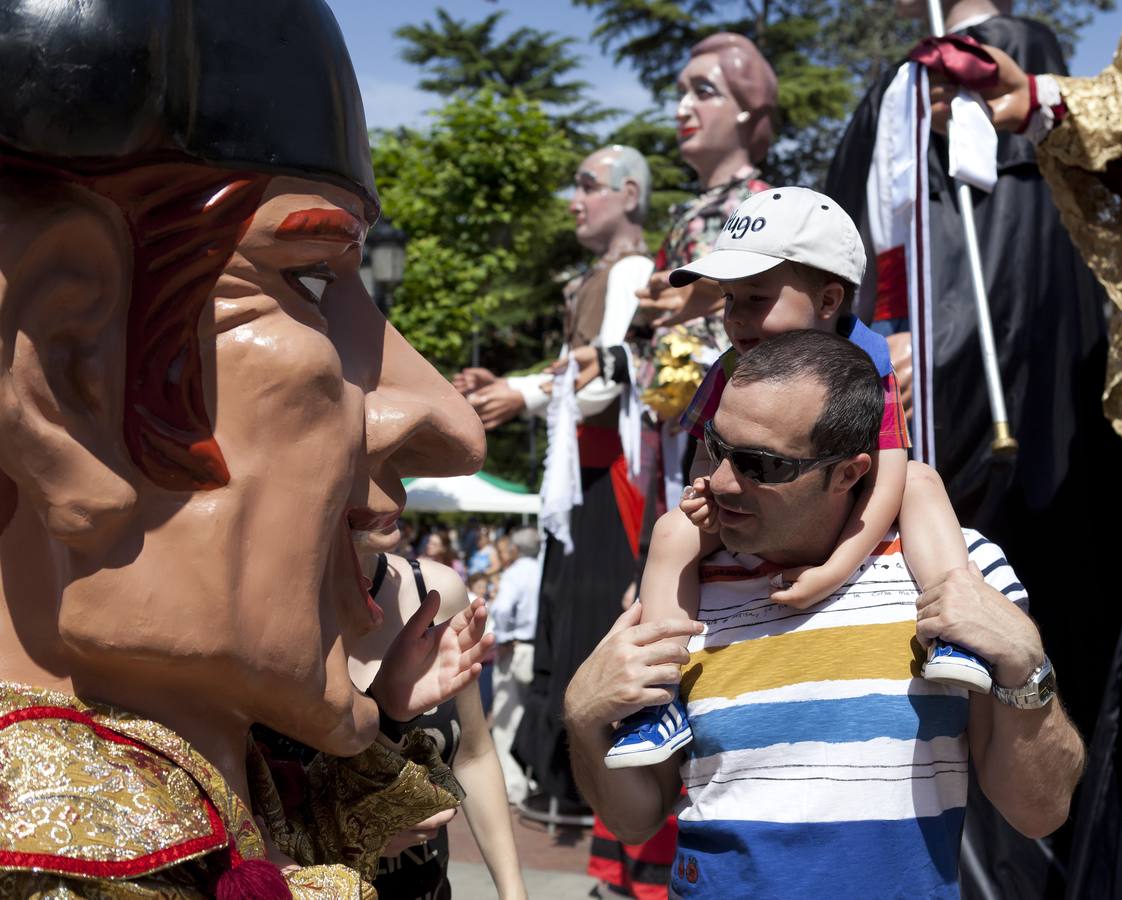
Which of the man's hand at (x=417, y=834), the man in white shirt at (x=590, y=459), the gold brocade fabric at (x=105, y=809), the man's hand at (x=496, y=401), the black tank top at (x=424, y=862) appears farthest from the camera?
the man in white shirt at (x=590, y=459)

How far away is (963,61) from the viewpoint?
3.20 meters

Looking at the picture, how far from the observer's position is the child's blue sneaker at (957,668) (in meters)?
1.71

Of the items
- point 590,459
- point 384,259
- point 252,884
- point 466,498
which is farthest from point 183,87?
point 466,498

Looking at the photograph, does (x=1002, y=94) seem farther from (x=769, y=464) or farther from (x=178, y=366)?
(x=178, y=366)

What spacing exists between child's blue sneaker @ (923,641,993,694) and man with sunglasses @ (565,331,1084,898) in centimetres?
2

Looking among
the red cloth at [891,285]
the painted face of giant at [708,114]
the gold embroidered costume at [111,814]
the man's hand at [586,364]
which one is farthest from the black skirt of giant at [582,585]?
the gold embroidered costume at [111,814]

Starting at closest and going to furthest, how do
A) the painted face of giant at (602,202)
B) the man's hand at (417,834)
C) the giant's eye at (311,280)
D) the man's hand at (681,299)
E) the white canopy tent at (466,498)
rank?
the giant's eye at (311,280) < the man's hand at (417,834) < the man's hand at (681,299) < the painted face of giant at (602,202) < the white canopy tent at (466,498)

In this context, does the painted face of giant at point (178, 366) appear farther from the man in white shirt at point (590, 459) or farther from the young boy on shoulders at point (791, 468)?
the man in white shirt at point (590, 459)

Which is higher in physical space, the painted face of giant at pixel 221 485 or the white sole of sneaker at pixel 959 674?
the painted face of giant at pixel 221 485

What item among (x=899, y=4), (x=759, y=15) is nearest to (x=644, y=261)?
(x=899, y=4)

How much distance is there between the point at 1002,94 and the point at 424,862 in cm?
236

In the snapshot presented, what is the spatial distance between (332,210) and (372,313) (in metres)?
0.19

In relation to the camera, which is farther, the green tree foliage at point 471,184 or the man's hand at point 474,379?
the green tree foliage at point 471,184

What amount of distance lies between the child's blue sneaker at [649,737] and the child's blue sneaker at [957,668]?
377 mm
